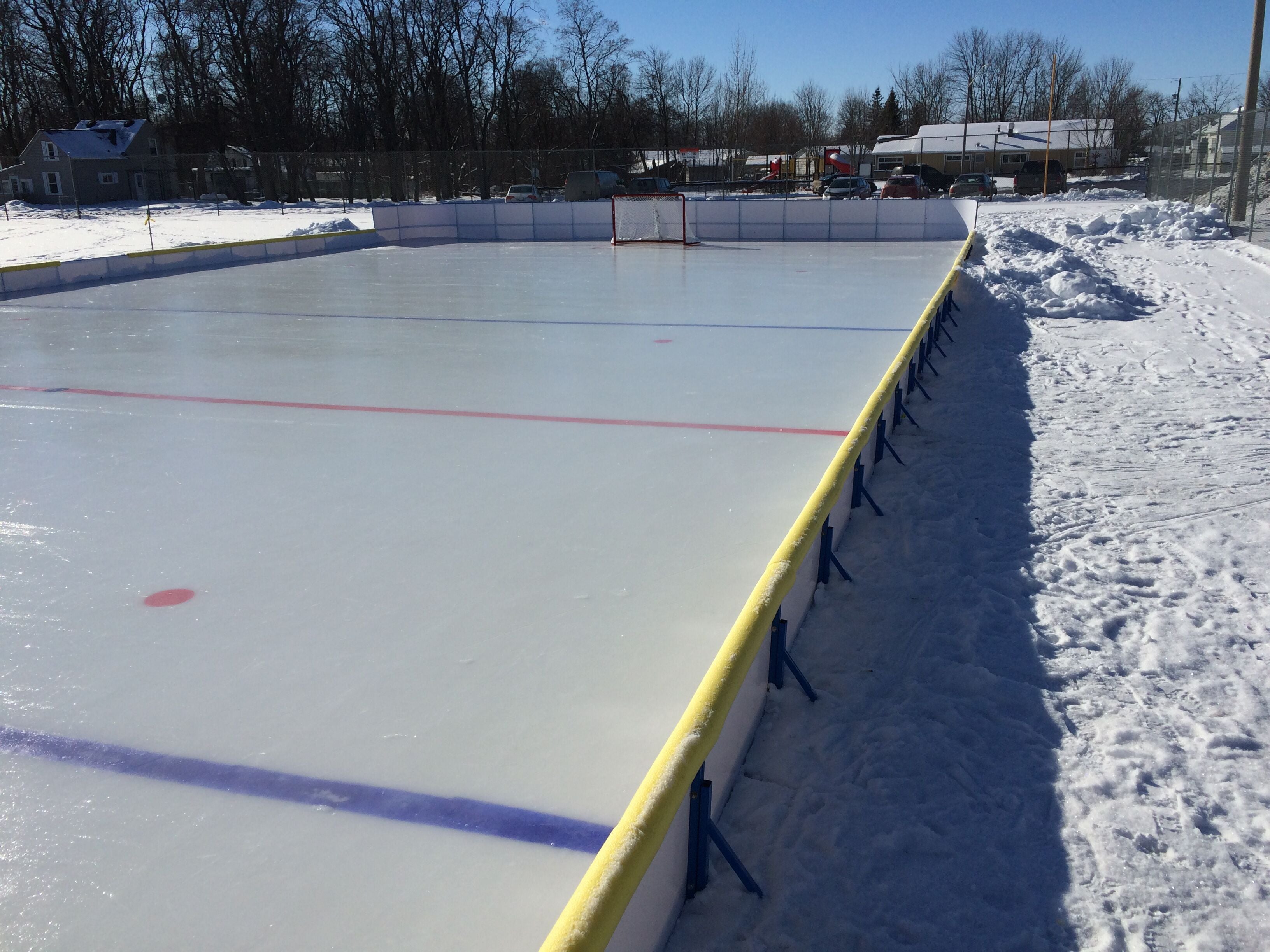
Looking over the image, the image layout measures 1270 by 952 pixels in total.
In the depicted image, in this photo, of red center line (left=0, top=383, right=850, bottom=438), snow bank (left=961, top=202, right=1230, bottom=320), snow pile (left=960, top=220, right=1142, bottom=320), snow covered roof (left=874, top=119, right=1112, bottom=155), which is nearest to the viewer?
red center line (left=0, top=383, right=850, bottom=438)

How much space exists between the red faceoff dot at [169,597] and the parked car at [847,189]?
3250 cm

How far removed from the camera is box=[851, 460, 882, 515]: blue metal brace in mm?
5148

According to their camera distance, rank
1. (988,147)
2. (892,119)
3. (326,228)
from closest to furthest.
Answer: (326,228)
(988,147)
(892,119)

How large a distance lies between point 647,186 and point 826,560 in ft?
112

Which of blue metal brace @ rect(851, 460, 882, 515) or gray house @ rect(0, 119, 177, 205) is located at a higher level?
gray house @ rect(0, 119, 177, 205)

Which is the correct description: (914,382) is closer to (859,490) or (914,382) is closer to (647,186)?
(859,490)

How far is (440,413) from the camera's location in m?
6.97

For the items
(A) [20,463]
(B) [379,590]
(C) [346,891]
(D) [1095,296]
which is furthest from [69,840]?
(D) [1095,296]

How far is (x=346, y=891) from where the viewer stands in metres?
2.34

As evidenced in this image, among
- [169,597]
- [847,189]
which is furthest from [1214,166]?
[169,597]

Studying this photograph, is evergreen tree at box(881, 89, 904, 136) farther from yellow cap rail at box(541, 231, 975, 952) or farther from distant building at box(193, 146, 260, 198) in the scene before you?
yellow cap rail at box(541, 231, 975, 952)

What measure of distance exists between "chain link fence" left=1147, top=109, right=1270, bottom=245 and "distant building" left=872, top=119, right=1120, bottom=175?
1328 inches

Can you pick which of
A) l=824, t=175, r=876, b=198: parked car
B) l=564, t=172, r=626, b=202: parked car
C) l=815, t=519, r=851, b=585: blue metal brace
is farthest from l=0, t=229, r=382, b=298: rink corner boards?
l=824, t=175, r=876, b=198: parked car

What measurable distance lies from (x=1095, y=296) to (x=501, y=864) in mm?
Result: 11416
